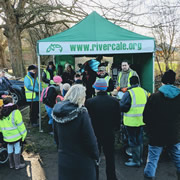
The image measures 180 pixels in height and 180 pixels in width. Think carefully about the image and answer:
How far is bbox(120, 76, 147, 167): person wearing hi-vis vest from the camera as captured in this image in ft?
12.5

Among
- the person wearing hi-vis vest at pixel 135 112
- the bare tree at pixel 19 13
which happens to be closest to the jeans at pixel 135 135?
the person wearing hi-vis vest at pixel 135 112

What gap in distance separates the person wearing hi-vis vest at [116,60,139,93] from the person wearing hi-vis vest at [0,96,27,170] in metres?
2.71

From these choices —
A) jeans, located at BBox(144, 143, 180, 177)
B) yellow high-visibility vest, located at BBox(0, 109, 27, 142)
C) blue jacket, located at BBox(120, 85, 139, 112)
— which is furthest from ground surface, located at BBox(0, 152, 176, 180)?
blue jacket, located at BBox(120, 85, 139, 112)

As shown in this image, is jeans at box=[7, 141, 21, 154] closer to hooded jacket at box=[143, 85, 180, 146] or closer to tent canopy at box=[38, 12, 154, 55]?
hooded jacket at box=[143, 85, 180, 146]

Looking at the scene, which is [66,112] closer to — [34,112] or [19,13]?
[34,112]

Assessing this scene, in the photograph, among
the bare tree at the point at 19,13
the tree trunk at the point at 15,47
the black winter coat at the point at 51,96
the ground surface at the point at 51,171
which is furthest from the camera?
the tree trunk at the point at 15,47

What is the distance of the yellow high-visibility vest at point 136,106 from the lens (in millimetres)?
3811

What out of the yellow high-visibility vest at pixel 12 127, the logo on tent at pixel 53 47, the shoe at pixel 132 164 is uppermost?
the logo on tent at pixel 53 47

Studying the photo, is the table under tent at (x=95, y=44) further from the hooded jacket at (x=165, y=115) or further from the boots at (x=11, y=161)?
the boots at (x=11, y=161)

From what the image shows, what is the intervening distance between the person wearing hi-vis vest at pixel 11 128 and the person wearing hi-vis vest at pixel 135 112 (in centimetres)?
194

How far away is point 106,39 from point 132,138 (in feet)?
9.05

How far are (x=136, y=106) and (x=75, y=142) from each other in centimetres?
188

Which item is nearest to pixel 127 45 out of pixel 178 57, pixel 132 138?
pixel 132 138

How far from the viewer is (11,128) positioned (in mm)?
3859
